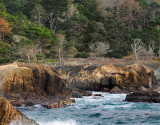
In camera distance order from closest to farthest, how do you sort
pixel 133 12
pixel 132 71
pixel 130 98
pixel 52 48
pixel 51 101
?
pixel 51 101 < pixel 130 98 < pixel 132 71 < pixel 52 48 < pixel 133 12

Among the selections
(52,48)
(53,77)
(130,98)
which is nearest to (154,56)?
(52,48)

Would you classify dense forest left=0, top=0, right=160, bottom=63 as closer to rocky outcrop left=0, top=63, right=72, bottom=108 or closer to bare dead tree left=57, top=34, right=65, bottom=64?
bare dead tree left=57, top=34, right=65, bottom=64

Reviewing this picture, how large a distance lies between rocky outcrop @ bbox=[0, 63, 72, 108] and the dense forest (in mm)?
24799

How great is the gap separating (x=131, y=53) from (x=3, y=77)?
155ft

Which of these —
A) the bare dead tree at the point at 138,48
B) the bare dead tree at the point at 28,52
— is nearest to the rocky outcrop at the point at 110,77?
the bare dead tree at the point at 28,52

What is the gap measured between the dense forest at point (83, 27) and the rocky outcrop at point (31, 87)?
24799 millimetres

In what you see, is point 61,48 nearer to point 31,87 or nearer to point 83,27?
point 83,27

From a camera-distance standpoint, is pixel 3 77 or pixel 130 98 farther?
pixel 130 98

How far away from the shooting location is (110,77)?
28.4 metres

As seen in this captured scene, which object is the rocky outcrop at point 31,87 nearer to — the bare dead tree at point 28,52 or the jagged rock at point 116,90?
the jagged rock at point 116,90

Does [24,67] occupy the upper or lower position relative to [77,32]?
lower

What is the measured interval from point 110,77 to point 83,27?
32.4 m

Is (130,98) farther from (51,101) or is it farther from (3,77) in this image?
(3,77)

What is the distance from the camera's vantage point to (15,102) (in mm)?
15203
